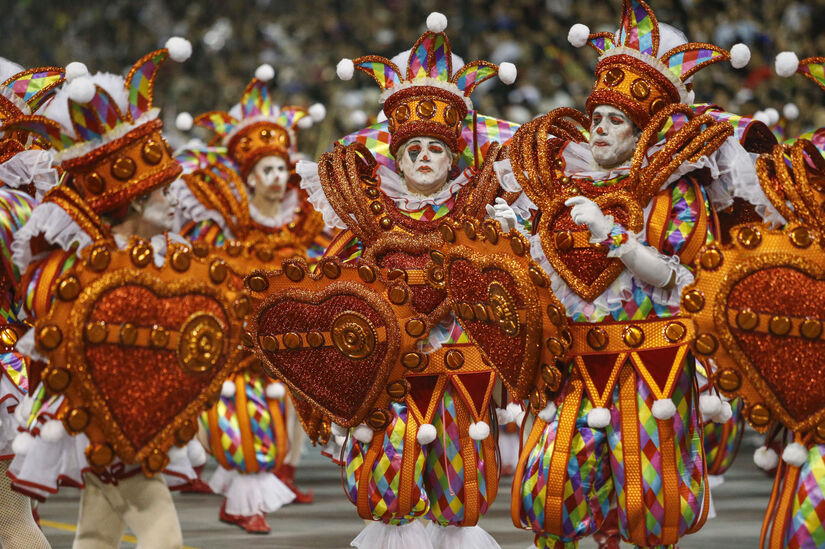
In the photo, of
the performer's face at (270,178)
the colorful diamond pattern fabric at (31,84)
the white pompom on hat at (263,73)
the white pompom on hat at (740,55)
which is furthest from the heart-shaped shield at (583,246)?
the white pompom on hat at (263,73)

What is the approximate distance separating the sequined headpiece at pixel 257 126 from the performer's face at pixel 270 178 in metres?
0.04

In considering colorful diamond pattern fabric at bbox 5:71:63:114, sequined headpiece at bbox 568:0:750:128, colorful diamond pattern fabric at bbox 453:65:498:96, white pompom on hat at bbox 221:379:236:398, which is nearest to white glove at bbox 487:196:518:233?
sequined headpiece at bbox 568:0:750:128

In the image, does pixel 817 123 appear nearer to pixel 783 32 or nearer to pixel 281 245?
pixel 783 32

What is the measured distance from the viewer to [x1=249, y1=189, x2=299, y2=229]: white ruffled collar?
823 cm

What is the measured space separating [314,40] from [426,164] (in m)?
12.3

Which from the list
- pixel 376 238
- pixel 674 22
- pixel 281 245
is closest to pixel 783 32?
pixel 674 22

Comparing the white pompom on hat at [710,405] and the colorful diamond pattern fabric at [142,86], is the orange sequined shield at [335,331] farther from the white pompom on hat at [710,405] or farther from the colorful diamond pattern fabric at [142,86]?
the white pompom on hat at [710,405]

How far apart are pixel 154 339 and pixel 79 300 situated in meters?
0.25

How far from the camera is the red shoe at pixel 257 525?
762 centimetres

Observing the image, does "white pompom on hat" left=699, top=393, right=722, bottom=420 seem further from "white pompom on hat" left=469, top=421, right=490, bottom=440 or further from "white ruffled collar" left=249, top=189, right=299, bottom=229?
"white ruffled collar" left=249, top=189, right=299, bottom=229

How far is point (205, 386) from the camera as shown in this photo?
4387 mm

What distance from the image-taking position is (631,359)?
4.67 meters

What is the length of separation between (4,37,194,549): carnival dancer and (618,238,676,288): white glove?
1.46 meters

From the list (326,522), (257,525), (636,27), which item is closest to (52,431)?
(636,27)
